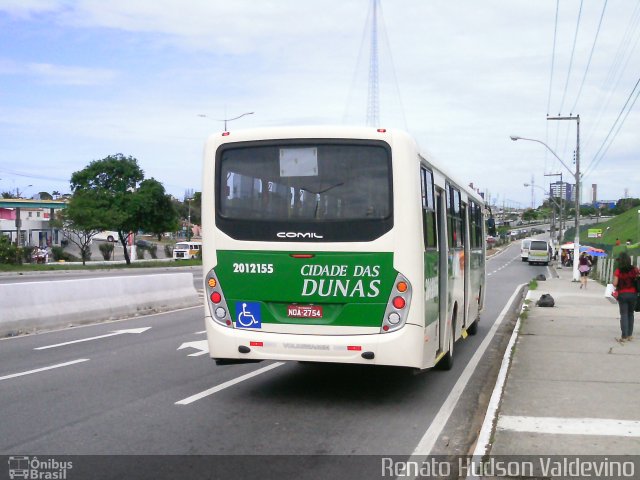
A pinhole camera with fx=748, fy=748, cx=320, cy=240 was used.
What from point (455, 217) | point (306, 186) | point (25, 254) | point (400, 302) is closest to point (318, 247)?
point (306, 186)

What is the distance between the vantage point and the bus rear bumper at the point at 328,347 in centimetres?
802

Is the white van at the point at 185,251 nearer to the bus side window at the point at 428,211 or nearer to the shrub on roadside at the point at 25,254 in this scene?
the shrub on roadside at the point at 25,254

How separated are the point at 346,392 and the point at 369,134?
10.7 ft

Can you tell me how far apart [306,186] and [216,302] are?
1.70m

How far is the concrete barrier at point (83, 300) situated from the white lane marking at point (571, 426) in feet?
34.0

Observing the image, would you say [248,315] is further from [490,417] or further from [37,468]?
[37,468]

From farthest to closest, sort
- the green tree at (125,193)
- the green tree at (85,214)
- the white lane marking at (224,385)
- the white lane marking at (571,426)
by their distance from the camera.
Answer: the green tree at (125,193) < the green tree at (85,214) < the white lane marking at (224,385) < the white lane marking at (571,426)

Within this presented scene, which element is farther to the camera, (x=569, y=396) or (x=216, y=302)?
(x=569, y=396)

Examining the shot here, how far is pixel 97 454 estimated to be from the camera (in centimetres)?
630

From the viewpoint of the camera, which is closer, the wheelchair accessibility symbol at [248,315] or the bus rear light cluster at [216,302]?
the wheelchair accessibility symbol at [248,315]

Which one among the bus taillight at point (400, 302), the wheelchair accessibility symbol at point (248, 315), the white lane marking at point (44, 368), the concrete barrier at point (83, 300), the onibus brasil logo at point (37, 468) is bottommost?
the white lane marking at point (44, 368)

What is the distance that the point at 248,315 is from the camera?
8.45 meters

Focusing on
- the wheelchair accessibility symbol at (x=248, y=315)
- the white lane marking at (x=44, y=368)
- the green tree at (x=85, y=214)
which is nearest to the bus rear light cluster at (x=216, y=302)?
the wheelchair accessibility symbol at (x=248, y=315)

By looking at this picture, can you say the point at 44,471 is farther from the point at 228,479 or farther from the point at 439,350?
the point at 439,350
